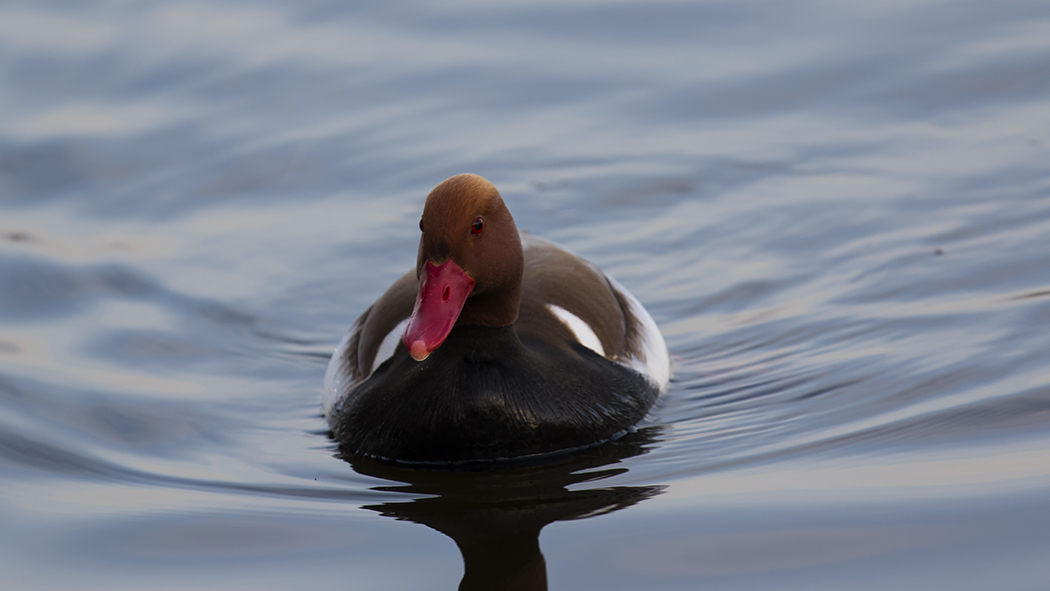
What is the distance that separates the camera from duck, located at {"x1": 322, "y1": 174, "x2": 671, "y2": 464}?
508 centimetres

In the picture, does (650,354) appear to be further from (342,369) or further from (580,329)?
(342,369)

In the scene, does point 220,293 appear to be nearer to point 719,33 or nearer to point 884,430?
point 884,430

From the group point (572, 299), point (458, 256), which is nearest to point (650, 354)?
point (572, 299)

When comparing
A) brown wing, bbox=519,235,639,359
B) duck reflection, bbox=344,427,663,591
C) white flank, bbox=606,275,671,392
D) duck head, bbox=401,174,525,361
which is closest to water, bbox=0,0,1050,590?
duck reflection, bbox=344,427,663,591

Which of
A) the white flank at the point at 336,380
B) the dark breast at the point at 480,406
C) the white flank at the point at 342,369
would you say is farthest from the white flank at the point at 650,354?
the white flank at the point at 336,380

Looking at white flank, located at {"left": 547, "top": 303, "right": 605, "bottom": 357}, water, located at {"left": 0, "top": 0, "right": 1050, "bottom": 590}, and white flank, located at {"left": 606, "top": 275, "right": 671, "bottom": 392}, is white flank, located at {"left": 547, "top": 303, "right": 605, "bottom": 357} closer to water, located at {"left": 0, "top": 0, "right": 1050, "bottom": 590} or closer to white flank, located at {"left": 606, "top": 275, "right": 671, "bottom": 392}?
white flank, located at {"left": 606, "top": 275, "right": 671, "bottom": 392}

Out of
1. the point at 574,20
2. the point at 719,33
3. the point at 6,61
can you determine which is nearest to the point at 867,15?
the point at 719,33

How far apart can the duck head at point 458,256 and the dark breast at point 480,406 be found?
0.71ft

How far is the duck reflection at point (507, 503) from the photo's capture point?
439cm

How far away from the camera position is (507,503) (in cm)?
490

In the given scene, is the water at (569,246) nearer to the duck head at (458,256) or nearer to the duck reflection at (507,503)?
the duck reflection at (507,503)

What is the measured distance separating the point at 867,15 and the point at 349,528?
26.9 ft

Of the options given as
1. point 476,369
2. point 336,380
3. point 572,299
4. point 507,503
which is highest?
point 572,299

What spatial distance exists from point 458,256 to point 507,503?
0.98 meters
